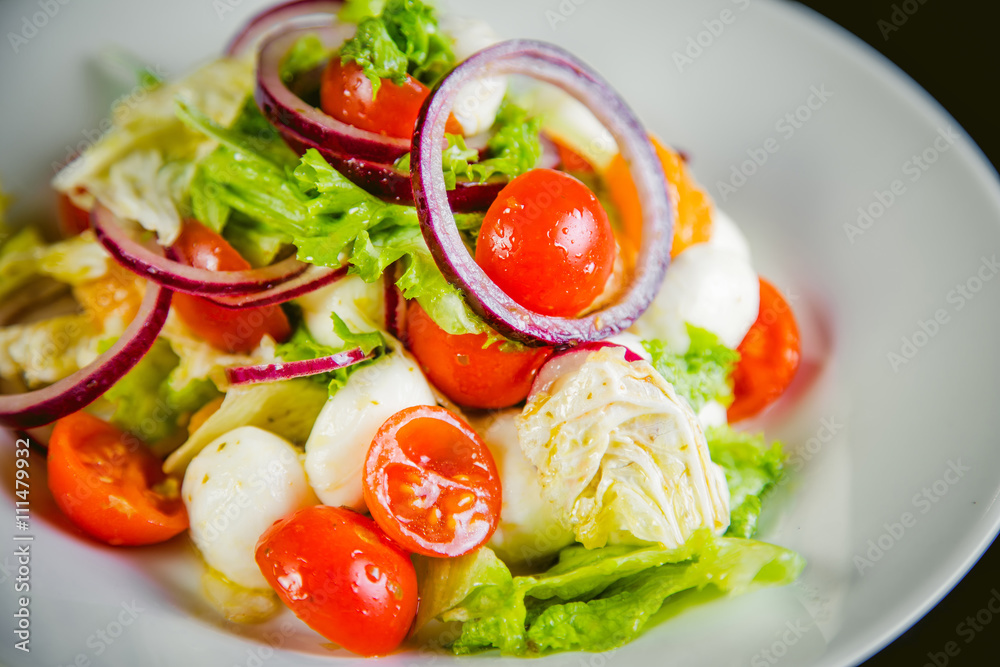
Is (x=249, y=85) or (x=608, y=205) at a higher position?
(x=608, y=205)

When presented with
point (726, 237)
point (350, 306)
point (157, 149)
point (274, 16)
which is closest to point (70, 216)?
point (157, 149)

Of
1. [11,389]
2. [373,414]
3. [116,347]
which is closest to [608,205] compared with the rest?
[373,414]

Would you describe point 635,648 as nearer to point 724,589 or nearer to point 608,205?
point 724,589

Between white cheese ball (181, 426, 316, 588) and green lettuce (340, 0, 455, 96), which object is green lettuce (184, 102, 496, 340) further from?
white cheese ball (181, 426, 316, 588)

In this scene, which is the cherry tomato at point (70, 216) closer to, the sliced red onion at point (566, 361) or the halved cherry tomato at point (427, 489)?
the halved cherry tomato at point (427, 489)

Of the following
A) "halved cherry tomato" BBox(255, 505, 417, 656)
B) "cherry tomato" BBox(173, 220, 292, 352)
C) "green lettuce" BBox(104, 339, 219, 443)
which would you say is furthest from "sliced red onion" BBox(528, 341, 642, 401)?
"green lettuce" BBox(104, 339, 219, 443)
